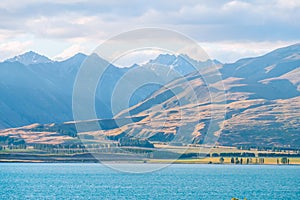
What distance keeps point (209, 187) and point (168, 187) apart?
10169 mm

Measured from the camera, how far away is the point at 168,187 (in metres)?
178

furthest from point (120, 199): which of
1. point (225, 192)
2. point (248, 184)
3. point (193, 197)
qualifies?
point (248, 184)

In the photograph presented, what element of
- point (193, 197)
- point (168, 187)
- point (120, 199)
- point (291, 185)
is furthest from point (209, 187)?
point (120, 199)

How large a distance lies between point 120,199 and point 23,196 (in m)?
19.3

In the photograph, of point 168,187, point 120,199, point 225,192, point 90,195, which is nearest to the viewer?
point 120,199

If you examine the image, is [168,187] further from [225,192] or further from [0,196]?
[0,196]

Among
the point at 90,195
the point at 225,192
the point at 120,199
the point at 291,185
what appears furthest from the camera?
the point at 291,185

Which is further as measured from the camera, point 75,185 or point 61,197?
point 75,185

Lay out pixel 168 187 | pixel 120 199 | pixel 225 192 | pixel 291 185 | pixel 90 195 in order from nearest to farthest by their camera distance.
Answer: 1. pixel 120 199
2. pixel 90 195
3. pixel 225 192
4. pixel 168 187
5. pixel 291 185

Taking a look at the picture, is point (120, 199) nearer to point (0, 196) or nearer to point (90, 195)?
point (90, 195)

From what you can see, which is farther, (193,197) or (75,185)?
(75,185)

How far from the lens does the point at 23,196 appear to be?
145m

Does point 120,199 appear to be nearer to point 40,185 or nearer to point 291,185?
point 40,185

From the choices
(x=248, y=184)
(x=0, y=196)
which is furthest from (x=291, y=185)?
(x=0, y=196)
